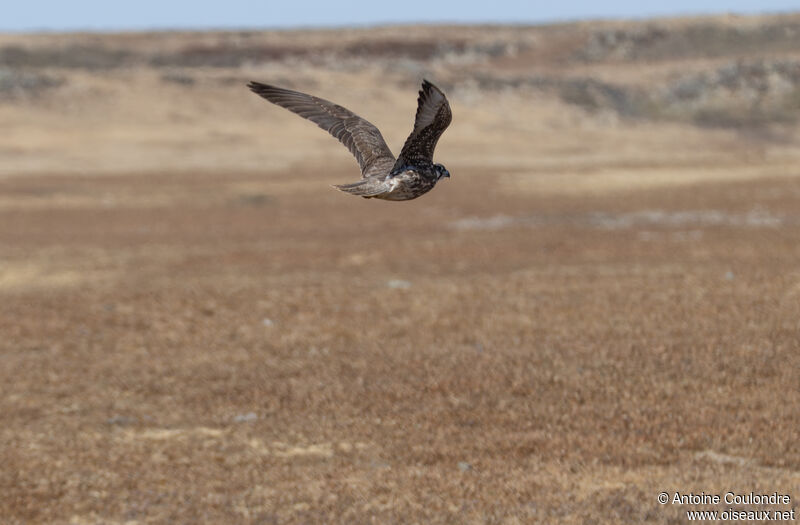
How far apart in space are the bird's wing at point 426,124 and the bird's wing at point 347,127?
2.96ft

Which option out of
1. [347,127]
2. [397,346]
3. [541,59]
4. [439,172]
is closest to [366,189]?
[439,172]

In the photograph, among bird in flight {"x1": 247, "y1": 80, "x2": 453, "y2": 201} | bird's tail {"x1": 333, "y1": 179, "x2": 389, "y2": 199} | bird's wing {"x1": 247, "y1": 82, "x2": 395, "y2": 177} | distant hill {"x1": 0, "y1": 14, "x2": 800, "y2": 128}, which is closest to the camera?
bird in flight {"x1": 247, "y1": 80, "x2": 453, "y2": 201}

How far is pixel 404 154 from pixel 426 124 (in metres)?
0.32

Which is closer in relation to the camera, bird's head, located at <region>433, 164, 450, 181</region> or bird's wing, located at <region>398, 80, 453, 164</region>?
bird's wing, located at <region>398, 80, 453, 164</region>

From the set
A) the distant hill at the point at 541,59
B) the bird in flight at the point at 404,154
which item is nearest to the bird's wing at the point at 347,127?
the bird in flight at the point at 404,154

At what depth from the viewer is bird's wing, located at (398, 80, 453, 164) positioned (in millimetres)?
7090

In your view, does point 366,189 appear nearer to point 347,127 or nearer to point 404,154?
point 404,154

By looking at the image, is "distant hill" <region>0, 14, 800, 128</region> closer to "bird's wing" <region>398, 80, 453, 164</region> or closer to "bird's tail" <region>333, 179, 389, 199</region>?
"bird's tail" <region>333, 179, 389, 199</region>

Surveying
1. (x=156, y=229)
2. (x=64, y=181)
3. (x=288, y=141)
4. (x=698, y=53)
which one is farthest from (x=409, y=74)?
(x=156, y=229)

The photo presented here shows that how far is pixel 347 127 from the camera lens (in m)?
9.44

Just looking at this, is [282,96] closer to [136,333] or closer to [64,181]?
[136,333]

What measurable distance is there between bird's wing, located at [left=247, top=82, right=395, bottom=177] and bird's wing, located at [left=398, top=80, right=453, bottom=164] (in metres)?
0.90

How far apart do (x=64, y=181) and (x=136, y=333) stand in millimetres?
29255

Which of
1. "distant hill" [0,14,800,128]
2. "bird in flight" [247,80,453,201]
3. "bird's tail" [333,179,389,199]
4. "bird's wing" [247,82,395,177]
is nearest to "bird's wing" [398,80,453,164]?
"bird in flight" [247,80,453,201]
